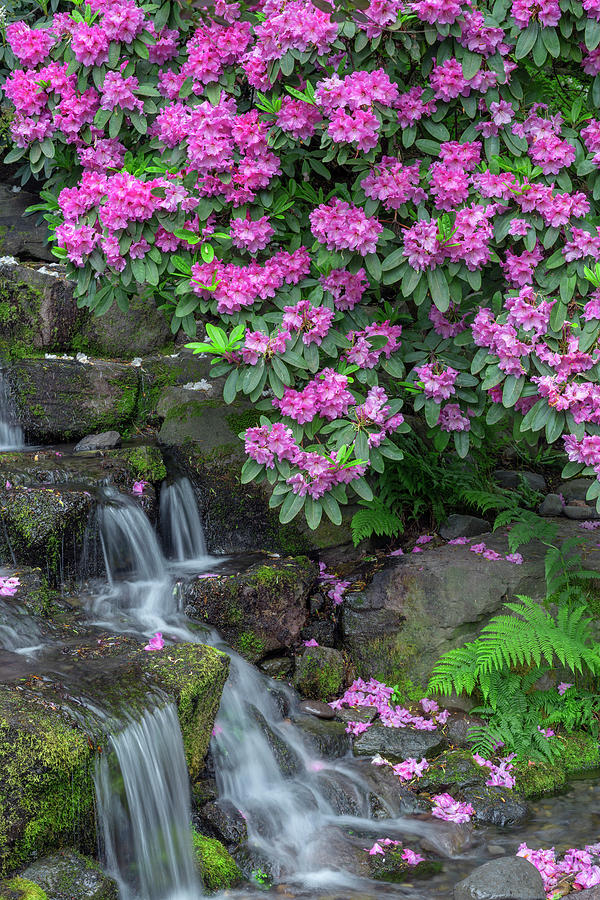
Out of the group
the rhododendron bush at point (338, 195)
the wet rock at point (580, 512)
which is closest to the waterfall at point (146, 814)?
the rhododendron bush at point (338, 195)

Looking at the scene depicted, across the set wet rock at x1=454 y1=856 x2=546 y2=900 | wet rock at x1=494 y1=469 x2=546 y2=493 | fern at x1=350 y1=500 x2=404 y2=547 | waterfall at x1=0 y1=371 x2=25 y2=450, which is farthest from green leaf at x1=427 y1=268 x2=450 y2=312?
waterfall at x1=0 y1=371 x2=25 y2=450

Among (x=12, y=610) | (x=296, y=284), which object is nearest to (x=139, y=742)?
(x=12, y=610)

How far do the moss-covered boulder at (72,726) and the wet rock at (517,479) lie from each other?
126 inches

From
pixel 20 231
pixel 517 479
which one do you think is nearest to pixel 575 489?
pixel 517 479

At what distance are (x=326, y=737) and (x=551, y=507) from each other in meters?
2.45

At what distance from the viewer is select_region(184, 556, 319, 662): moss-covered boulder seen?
4910 millimetres

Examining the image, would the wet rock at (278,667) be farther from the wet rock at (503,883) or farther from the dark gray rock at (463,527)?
the wet rock at (503,883)

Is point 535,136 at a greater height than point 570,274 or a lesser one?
greater

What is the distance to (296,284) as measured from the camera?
13.7 ft

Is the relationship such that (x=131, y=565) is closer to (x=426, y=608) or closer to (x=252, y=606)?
(x=252, y=606)

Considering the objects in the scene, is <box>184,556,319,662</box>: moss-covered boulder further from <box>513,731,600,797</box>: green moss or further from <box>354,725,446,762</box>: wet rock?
<box>513,731,600,797</box>: green moss

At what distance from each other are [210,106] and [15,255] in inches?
183

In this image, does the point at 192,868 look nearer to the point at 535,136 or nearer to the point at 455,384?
the point at 455,384

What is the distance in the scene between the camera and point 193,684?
3.75 metres
